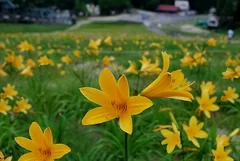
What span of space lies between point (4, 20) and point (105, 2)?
27363 mm

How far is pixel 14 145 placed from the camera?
287 cm

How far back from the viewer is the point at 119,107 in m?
1.33

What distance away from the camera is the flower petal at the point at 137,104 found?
1.29 metres

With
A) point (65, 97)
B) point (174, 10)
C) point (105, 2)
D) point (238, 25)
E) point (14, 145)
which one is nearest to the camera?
point (14, 145)

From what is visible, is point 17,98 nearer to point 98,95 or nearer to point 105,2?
point 98,95

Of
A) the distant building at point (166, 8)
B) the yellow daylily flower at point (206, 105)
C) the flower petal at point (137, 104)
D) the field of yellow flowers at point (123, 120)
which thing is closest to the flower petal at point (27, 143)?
the field of yellow flowers at point (123, 120)

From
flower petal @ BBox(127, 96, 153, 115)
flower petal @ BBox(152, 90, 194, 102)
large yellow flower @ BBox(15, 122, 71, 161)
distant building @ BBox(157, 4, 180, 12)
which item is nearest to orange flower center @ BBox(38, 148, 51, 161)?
large yellow flower @ BBox(15, 122, 71, 161)

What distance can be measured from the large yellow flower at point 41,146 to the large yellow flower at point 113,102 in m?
0.18

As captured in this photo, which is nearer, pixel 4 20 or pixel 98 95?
pixel 98 95

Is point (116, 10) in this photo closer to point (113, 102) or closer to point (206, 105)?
point (206, 105)

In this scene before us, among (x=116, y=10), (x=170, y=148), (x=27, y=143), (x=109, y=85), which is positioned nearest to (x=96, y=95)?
(x=109, y=85)

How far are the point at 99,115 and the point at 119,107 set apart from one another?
0.25 ft

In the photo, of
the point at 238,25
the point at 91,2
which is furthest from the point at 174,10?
→ the point at 238,25

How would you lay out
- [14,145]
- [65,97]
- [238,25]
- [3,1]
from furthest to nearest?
[3,1] < [238,25] < [65,97] < [14,145]
